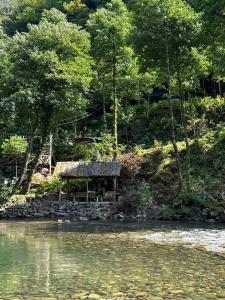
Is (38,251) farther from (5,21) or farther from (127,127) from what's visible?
(5,21)

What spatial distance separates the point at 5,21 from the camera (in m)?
88.4

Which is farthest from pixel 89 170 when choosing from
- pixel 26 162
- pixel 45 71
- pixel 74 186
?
pixel 45 71

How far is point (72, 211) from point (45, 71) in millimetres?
11480

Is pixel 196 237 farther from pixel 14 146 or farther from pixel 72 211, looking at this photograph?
pixel 14 146

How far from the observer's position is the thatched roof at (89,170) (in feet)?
109

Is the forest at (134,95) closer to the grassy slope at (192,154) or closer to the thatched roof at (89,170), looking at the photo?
the grassy slope at (192,154)

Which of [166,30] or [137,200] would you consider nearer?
[166,30]

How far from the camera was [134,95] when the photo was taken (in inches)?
1843

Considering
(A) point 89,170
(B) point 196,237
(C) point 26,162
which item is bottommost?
(B) point 196,237

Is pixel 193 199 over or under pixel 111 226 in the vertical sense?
over

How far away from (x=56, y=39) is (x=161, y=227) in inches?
759

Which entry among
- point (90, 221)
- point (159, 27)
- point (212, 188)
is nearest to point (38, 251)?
point (90, 221)

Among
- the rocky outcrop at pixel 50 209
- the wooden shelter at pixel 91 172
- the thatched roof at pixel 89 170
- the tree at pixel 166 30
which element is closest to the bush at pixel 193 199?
the tree at pixel 166 30

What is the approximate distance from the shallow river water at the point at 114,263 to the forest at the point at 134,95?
7.97m
